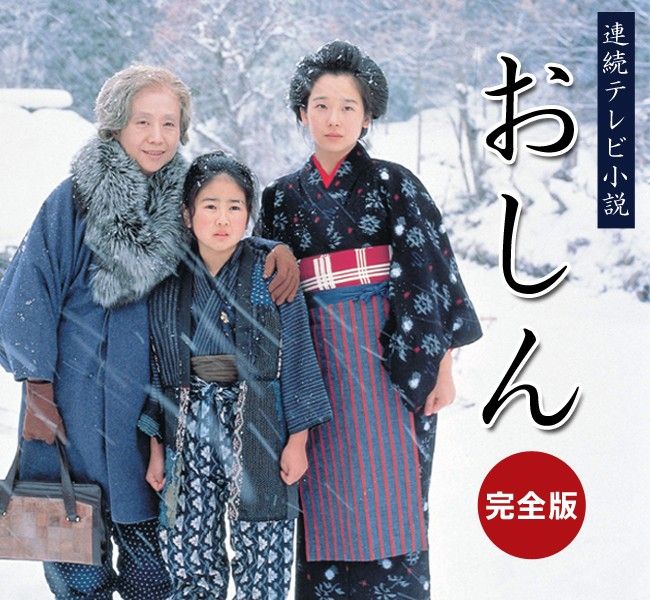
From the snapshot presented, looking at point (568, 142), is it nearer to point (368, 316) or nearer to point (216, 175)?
point (368, 316)

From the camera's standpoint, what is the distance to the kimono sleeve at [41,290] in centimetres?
229

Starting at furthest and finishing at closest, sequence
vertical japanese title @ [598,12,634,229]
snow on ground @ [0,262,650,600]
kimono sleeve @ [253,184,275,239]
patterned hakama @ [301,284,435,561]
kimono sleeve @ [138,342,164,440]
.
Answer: snow on ground @ [0,262,650,600] < vertical japanese title @ [598,12,634,229] < kimono sleeve @ [253,184,275,239] < patterned hakama @ [301,284,435,561] < kimono sleeve @ [138,342,164,440]

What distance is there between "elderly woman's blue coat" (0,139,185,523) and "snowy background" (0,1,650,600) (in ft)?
8.26

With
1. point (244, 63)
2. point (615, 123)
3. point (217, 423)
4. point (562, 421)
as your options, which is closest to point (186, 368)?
point (217, 423)

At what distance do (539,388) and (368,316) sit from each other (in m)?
2.96

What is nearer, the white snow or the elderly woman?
the elderly woman

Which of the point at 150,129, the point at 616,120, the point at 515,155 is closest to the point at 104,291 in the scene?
the point at 150,129

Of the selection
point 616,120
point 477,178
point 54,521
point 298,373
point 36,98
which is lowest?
point 54,521

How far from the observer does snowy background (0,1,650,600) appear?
5.06 m

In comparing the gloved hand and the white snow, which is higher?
the white snow

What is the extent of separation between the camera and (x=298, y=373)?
7.80 ft

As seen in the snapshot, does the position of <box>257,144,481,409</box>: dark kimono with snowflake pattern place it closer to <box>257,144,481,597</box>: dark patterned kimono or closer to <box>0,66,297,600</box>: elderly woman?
<box>257,144,481,597</box>: dark patterned kimono

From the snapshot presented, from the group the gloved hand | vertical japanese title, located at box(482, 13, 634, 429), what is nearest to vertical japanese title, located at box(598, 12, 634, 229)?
vertical japanese title, located at box(482, 13, 634, 429)

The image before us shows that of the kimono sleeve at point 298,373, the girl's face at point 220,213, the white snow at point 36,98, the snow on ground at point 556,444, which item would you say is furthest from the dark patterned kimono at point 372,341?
the white snow at point 36,98
